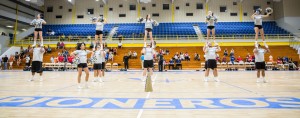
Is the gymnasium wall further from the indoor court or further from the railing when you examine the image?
the railing

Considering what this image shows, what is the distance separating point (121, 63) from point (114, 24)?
13.0 metres

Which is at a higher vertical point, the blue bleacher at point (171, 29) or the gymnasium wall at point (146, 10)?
the gymnasium wall at point (146, 10)

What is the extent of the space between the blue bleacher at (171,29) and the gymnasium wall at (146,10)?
44.9 inches

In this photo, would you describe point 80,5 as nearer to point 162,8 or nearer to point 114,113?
point 162,8

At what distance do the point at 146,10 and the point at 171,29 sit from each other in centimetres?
621

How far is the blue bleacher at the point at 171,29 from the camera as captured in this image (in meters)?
30.4

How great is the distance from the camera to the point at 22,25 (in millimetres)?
34344

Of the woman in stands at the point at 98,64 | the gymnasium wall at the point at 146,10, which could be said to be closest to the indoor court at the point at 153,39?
the woman in stands at the point at 98,64

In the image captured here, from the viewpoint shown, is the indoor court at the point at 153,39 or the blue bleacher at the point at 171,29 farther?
the blue bleacher at the point at 171,29

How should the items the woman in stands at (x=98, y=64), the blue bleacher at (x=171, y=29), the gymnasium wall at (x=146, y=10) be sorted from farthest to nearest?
the gymnasium wall at (x=146, y=10) < the blue bleacher at (x=171, y=29) < the woman in stands at (x=98, y=64)

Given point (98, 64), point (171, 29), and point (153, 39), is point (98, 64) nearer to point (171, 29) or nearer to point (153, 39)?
point (153, 39)

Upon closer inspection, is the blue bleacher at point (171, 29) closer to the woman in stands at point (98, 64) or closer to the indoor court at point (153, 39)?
the indoor court at point (153, 39)

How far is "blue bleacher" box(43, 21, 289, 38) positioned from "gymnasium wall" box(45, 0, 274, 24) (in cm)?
114

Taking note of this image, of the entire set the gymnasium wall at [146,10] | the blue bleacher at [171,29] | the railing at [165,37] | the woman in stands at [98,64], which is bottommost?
the woman in stands at [98,64]
